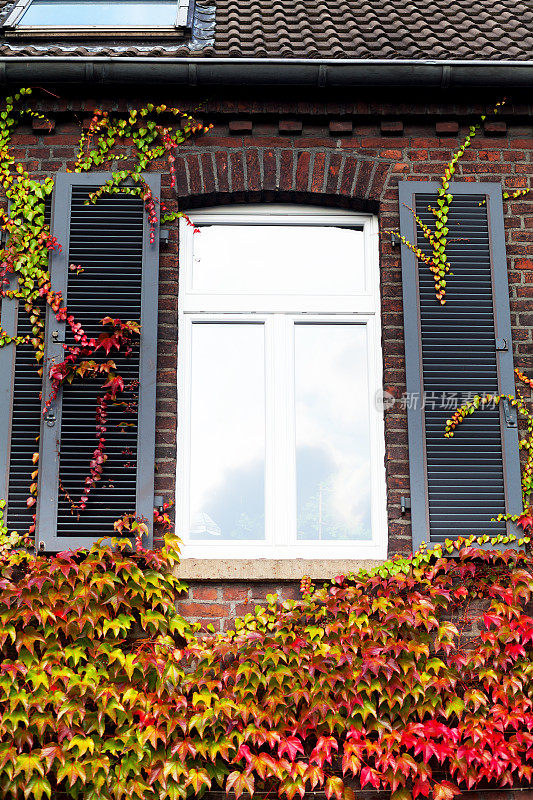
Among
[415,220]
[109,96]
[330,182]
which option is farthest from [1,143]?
[415,220]

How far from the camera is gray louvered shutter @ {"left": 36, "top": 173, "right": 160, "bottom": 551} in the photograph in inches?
179

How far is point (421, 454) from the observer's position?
4695 mm

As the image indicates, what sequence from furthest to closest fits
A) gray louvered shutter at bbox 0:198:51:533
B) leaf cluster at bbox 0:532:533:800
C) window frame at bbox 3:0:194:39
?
window frame at bbox 3:0:194:39, gray louvered shutter at bbox 0:198:51:533, leaf cluster at bbox 0:532:533:800

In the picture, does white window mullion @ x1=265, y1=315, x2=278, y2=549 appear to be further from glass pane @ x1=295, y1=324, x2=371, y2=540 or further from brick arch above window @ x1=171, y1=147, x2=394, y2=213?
brick arch above window @ x1=171, y1=147, x2=394, y2=213

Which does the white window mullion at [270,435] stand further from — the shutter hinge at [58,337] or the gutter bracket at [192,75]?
the gutter bracket at [192,75]

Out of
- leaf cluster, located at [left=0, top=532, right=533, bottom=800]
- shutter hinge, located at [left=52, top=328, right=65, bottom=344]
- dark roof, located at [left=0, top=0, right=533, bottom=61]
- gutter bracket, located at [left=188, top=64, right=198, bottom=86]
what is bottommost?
leaf cluster, located at [left=0, top=532, right=533, bottom=800]

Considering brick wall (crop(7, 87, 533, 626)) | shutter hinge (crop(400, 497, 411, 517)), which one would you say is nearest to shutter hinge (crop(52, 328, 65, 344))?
brick wall (crop(7, 87, 533, 626))

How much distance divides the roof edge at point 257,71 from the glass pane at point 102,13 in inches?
27.8

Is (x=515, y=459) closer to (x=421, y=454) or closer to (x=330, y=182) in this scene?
(x=421, y=454)

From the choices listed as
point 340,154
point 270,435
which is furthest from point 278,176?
point 270,435

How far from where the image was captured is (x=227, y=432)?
4.93 m

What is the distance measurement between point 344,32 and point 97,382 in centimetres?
268

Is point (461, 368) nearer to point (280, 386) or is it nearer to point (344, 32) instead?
point (280, 386)

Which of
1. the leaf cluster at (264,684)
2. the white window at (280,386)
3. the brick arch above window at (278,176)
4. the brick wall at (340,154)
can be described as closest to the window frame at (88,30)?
the brick wall at (340,154)
